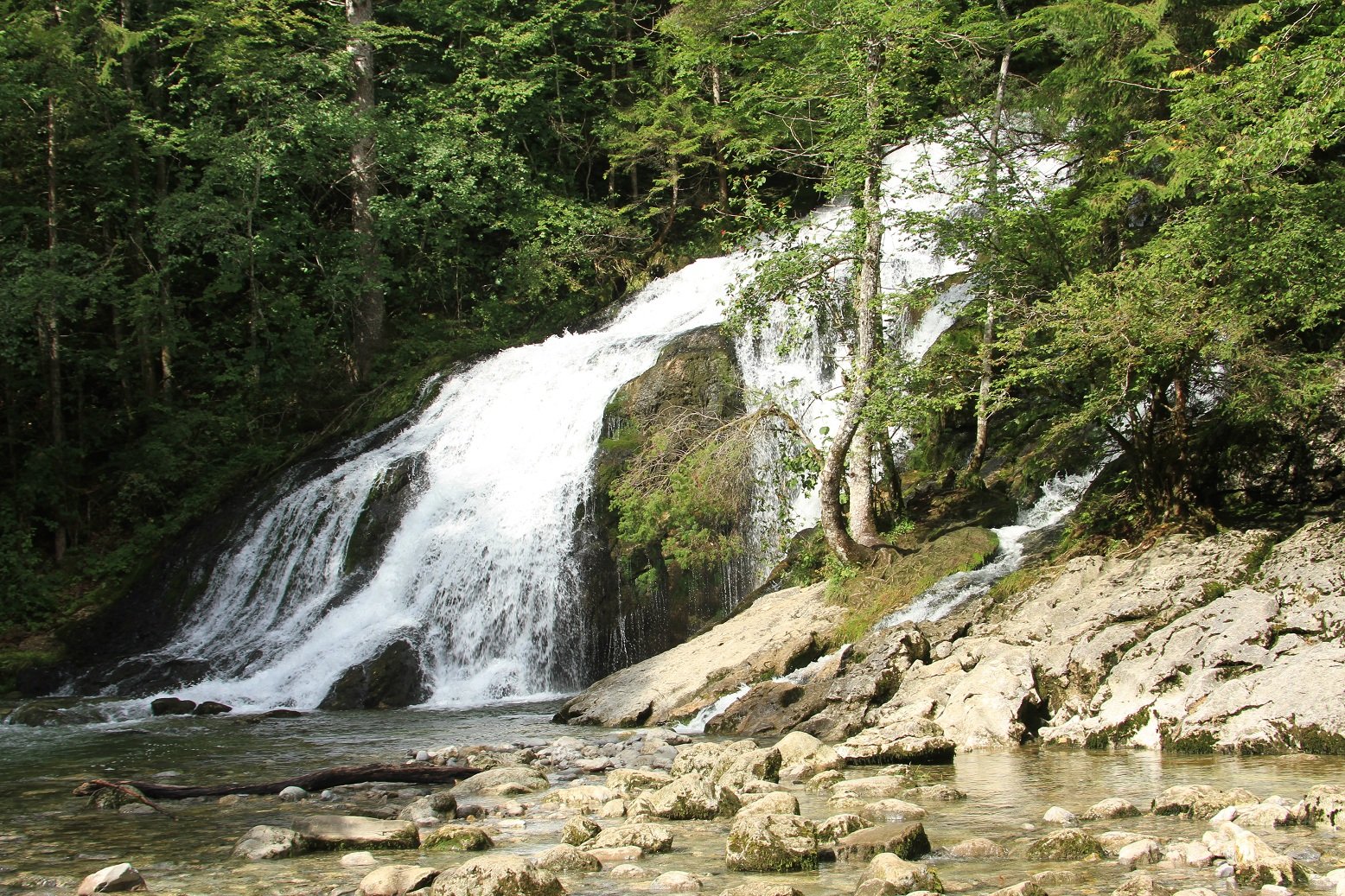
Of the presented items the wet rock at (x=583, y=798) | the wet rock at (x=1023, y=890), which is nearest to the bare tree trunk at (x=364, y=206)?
the wet rock at (x=583, y=798)

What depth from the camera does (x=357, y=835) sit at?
5578 millimetres

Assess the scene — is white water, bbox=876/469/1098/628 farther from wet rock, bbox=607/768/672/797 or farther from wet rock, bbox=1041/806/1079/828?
wet rock, bbox=1041/806/1079/828

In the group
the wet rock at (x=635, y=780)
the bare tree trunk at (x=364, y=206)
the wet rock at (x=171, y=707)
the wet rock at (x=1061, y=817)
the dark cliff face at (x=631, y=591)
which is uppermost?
the bare tree trunk at (x=364, y=206)

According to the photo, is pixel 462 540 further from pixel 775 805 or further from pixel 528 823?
pixel 775 805

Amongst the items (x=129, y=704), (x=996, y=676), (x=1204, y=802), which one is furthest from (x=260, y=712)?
(x=1204, y=802)

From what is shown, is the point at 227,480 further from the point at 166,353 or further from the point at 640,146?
the point at 640,146

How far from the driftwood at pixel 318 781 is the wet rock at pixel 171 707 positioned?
18.8 ft

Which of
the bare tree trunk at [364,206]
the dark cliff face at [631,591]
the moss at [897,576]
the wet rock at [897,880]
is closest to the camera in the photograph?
the wet rock at [897,880]

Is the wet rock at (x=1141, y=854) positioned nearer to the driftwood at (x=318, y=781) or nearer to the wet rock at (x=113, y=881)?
the wet rock at (x=113, y=881)

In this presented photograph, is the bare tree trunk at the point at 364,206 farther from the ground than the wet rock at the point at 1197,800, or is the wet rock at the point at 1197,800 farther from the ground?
the bare tree trunk at the point at 364,206

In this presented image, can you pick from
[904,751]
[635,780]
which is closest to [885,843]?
[635,780]

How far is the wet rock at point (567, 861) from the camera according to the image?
4.83 m

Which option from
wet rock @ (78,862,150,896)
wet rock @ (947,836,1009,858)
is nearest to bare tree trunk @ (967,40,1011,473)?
wet rock @ (947,836,1009,858)

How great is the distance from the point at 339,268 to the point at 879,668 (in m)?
15.4
